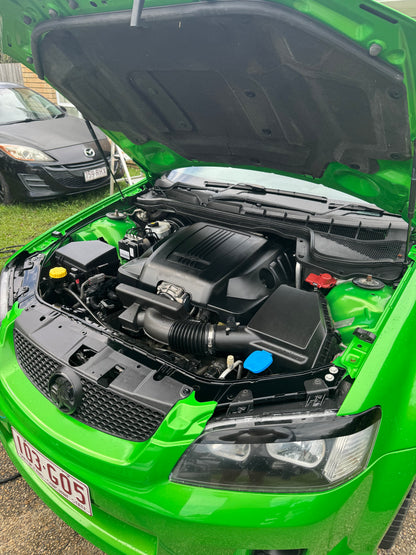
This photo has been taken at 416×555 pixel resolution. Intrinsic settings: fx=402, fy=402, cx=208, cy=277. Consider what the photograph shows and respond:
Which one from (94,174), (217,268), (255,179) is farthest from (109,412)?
(94,174)

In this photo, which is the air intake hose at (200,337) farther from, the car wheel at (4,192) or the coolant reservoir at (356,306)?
the car wheel at (4,192)

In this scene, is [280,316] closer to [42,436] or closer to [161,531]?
[161,531]

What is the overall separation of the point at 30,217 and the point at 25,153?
2.65ft

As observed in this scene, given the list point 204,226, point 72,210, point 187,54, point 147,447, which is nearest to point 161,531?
point 147,447

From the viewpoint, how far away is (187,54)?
1622mm

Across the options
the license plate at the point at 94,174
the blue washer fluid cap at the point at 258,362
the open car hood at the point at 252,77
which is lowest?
the license plate at the point at 94,174

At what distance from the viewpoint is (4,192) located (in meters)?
5.33

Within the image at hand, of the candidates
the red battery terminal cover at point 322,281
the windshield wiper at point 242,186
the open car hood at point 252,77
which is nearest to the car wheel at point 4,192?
the open car hood at point 252,77

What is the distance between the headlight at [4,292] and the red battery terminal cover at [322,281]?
1.45 metres

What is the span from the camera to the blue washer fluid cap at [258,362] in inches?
54.7

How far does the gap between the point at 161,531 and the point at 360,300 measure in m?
1.18

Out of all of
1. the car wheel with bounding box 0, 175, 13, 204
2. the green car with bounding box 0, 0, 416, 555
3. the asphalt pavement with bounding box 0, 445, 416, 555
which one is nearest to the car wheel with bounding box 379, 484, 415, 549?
the green car with bounding box 0, 0, 416, 555

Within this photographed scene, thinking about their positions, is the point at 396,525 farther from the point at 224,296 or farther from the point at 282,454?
the point at 224,296

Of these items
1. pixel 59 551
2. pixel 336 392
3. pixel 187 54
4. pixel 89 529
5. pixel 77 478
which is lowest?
pixel 59 551
